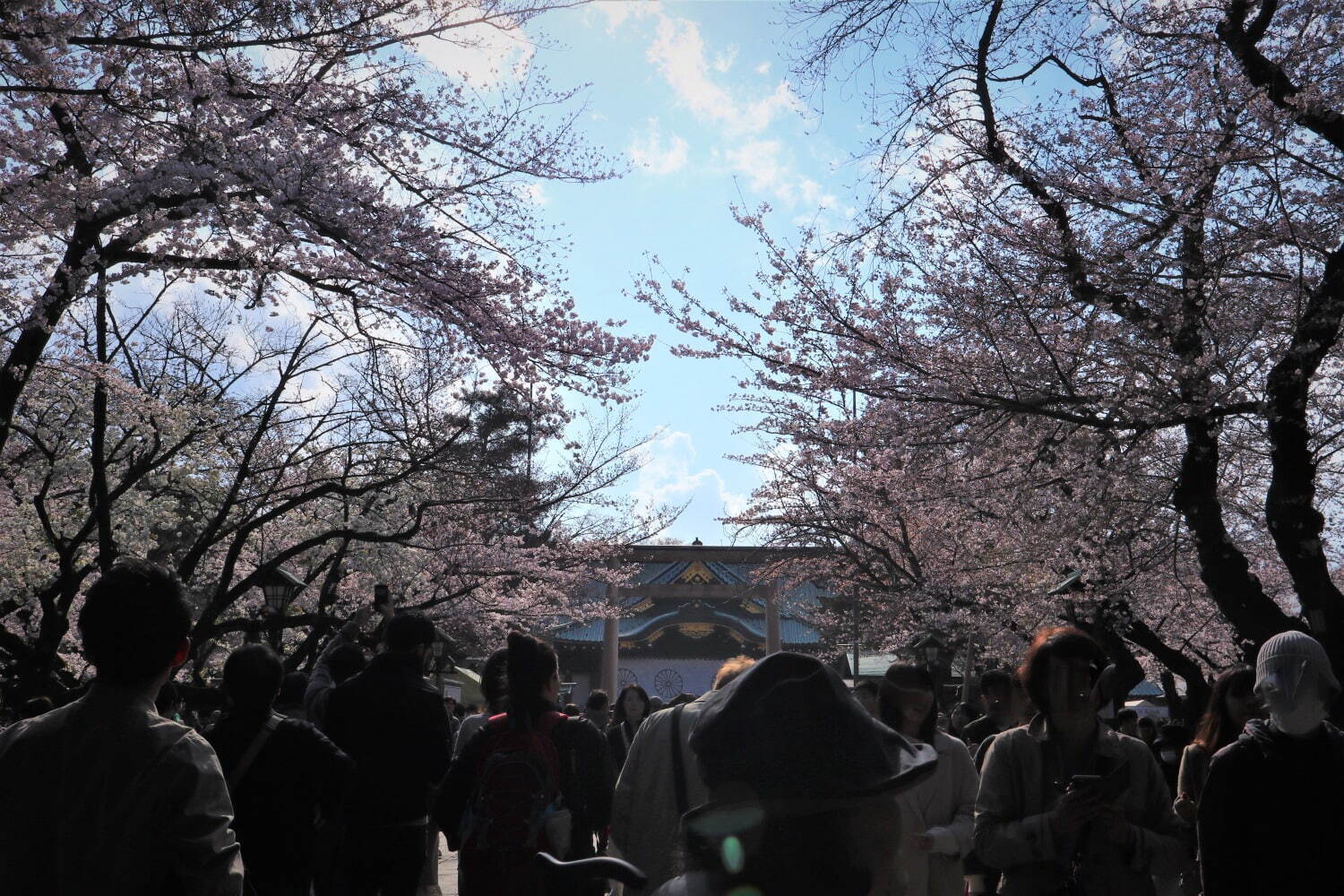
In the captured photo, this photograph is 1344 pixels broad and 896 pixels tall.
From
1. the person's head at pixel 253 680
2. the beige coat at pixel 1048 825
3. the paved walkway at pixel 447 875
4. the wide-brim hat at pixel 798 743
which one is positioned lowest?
the paved walkway at pixel 447 875

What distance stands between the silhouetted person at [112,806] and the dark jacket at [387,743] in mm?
2683

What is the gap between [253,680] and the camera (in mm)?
3930

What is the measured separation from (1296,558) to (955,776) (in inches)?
267

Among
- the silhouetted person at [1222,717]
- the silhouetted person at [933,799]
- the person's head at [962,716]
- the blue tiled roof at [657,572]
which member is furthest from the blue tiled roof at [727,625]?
the silhouetted person at [933,799]

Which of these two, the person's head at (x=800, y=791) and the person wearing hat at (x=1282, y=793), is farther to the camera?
the person wearing hat at (x=1282, y=793)

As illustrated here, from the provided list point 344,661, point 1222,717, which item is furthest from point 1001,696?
point 344,661

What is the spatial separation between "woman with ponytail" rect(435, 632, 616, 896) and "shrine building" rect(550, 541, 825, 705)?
29.4 m

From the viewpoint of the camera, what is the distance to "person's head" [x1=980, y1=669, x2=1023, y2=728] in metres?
6.09

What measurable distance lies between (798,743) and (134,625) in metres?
1.56

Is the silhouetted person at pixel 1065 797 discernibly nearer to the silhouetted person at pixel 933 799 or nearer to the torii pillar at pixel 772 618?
the silhouetted person at pixel 933 799

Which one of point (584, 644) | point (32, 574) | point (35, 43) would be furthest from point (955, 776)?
point (584, 644)

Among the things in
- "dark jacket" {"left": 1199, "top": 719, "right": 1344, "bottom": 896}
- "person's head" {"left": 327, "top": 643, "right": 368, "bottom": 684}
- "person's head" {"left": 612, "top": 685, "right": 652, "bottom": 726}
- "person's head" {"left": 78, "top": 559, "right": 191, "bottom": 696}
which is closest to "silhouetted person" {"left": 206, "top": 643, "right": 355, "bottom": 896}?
"person's head" {"left": 78, "top": 559, "right": 191, "bottom": 696}

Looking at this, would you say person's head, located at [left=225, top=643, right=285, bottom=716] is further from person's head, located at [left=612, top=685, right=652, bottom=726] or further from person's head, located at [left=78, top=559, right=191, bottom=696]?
person's head, located at [left=612, top=685, right=652, bottom=726]

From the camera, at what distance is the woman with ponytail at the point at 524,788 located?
164 inches
